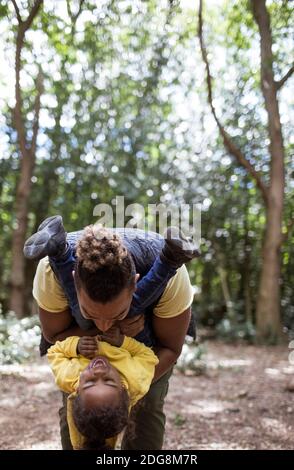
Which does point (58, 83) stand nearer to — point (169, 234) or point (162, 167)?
point (162, 167)

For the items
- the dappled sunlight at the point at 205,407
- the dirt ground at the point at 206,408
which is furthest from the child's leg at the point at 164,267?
the dappled sunlight at the point at 205,407

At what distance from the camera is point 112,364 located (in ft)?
7.35

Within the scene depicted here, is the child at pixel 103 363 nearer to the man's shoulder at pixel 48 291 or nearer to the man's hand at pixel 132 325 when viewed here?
the man's hand at pixel 132 325

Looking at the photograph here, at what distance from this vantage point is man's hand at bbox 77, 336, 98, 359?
226 centimetres

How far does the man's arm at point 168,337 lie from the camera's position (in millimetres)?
2434

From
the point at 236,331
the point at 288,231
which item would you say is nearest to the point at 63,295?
the point at 288,231

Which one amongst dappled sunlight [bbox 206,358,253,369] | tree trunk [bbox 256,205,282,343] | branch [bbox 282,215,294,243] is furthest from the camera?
branch [bbox 282,215,294,243]

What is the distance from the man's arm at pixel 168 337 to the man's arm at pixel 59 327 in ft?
1.01

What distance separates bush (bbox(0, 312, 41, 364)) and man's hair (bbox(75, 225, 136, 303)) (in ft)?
14.6

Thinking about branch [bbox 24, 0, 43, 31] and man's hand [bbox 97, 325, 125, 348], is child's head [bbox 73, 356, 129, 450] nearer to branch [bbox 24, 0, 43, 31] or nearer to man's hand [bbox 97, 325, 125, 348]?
man's hand [bbox 97, 325, 125, 348]

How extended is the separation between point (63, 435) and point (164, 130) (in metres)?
8.85

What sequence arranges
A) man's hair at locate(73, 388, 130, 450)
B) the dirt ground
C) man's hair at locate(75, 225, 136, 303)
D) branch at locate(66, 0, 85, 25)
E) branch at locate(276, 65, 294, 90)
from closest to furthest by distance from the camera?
1. man's hair at locate(75, 225, 136, 303)
2. man's hair at locate(73, 388, 130, 450)
3. the dirt ground
4. branch at locate(66, 0, 85, 25)
5. branch at locate(276, 65, 294, 90)

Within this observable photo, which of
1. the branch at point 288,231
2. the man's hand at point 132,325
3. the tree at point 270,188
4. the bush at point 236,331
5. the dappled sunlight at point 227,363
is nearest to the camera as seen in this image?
the man's hand at point 132,325

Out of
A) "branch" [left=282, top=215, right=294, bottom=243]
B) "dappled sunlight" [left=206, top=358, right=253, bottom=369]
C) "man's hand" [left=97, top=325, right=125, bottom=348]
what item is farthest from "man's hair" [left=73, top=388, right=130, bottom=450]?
"branch" [left=282, top=215, right=294, bottom=243]
